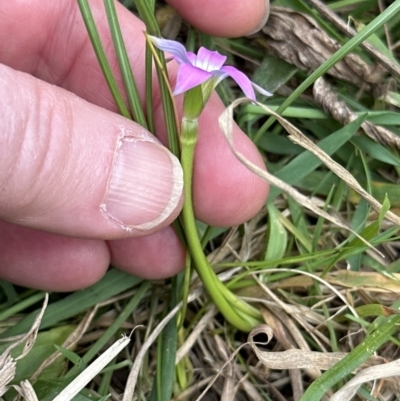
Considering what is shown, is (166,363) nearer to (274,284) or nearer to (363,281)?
(274,284)

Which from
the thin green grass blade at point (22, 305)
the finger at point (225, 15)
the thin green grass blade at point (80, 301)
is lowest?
the thin green grass blade at point (22, 305)

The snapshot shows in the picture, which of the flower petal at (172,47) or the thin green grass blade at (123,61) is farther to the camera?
the thin green grass blade at (123,61)

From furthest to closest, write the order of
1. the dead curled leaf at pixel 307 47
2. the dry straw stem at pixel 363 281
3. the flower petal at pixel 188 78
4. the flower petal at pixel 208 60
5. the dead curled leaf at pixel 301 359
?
the dead curled leaf at pixel 307 47
the dry straw stem at pixel 363 281
the dead curled leaf at pixel 301 359
the flower petal at pixel 208 60
the flower petal at pixel 188 78

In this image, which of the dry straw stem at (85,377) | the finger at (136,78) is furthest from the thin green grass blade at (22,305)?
the finger at (136,78)

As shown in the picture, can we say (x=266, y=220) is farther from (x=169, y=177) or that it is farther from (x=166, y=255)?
(x=169, y=177)

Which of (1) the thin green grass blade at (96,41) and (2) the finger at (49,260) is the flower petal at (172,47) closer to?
(1) the thin green grass blade at (96,41)

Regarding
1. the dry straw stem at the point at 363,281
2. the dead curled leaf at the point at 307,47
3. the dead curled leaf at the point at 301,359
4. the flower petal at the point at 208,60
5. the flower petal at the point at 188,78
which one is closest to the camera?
the flower petal at the point at 188,78

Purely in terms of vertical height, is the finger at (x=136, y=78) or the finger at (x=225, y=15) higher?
the finger at (x=225, y=15)

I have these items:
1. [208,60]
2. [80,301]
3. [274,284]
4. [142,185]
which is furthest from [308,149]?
[80,301]
